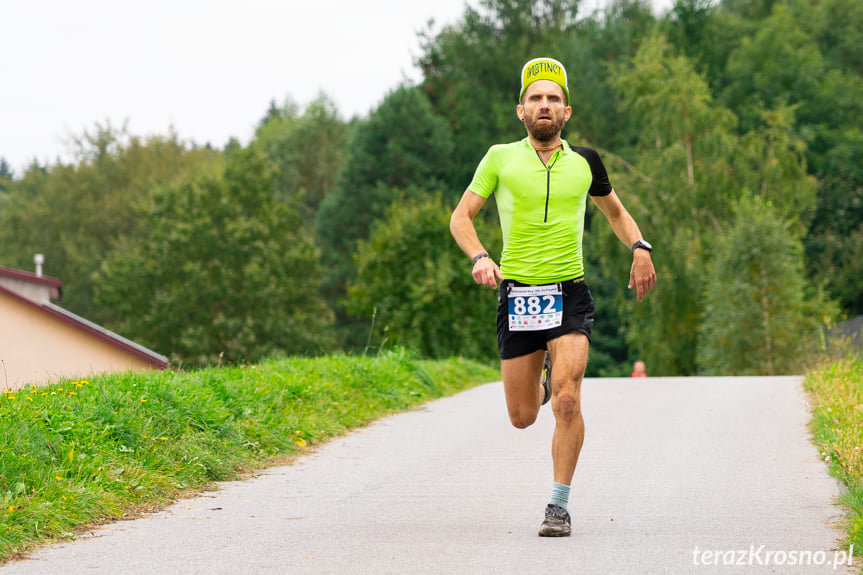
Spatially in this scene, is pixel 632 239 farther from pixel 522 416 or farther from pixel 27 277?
pixel 27 277

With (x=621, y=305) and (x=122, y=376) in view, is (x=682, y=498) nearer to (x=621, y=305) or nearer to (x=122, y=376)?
(x=122, y=376)

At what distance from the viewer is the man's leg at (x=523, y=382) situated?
6.36m

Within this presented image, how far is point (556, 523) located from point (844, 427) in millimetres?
3786

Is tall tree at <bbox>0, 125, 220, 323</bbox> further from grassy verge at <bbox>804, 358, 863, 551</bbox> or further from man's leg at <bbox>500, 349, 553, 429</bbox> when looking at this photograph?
man's leg at <bbox>500, 349, 553, 429</bbox>

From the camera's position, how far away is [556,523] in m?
5.83

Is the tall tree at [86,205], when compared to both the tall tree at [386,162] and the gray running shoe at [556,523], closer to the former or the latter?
the tall tree at [386,162]

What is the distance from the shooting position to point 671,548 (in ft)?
18.0

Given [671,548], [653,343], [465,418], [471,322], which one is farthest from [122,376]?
[653,343]

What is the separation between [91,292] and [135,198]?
5.98m

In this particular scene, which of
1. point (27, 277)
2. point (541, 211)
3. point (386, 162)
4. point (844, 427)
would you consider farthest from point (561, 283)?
point (386, 162)

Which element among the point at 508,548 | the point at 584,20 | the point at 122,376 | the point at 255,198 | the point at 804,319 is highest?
the point at 584,20

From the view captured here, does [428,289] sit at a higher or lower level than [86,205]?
lower

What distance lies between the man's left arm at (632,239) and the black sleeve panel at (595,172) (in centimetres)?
6

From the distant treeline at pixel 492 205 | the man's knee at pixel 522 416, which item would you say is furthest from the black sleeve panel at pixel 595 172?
the distant treeline at pixel 492 205
